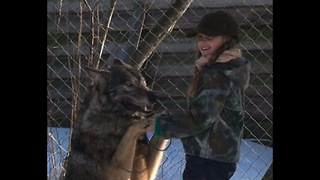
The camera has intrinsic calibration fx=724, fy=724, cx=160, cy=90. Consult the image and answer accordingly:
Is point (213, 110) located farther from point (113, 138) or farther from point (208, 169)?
point (113, 138)

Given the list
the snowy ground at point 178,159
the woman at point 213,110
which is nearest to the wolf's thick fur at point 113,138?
the woman at point 213,110

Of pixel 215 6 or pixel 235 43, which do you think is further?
pixel 215 6

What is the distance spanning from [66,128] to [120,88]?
2837mm

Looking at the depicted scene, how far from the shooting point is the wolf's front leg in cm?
481

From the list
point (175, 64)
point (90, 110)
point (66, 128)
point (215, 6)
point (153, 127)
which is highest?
point (153, 127)

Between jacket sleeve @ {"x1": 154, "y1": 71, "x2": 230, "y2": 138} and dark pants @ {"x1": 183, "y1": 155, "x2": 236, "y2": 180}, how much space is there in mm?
201

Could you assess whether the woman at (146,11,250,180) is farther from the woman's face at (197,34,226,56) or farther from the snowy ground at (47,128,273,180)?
the snowy ground at (47,128,273,180)

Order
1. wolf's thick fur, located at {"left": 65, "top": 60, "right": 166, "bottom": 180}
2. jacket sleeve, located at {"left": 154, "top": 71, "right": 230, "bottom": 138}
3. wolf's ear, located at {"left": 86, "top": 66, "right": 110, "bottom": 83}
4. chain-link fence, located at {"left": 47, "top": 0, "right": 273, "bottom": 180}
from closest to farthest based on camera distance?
jacket sleeve, located at {"left": 154, "top": 71, "right": 230, "bottom": 138} → wolf's thick fur, located at {"left": 65, "top": 60, "right": 166, "bottom": 180} → wolf's ear, located at {"left": 86, "top": 66, "right": 110, "bottom": 83} → chain-link fence, located at {"left": 47, "top": 0, "right": 273, "bottom": 180}

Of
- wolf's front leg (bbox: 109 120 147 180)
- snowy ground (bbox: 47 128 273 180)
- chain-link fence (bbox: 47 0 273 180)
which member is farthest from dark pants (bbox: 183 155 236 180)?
chain-link fence (bbox: 47 0 273 180)

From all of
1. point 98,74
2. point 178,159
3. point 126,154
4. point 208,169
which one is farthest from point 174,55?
point 208,169

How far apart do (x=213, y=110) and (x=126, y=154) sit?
0.88m
